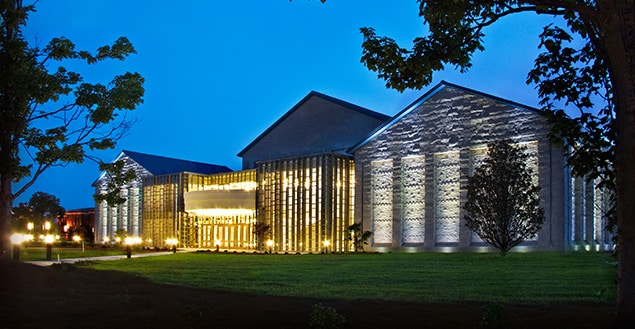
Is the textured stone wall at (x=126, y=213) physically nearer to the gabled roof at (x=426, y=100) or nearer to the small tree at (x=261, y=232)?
the small tree at (x=261, y=232)

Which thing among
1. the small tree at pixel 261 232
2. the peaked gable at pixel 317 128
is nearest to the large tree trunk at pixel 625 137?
the small tree at pixel 261 232

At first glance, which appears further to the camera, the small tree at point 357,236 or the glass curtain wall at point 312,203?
the glass curtain wall at point 312,203

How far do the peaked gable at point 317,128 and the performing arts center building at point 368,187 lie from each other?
3.5 inches

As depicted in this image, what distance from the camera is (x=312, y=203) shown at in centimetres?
4222

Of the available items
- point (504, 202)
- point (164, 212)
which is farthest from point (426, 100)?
point (164, 212)

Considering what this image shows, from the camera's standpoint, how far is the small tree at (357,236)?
39.0m

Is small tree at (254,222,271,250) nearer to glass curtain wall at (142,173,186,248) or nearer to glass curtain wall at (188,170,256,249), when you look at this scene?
glass curtain wall at (188,170,256,249)

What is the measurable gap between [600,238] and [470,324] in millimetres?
29272

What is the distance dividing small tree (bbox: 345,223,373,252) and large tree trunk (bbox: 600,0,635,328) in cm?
3100

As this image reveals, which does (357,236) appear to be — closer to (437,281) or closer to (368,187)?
(368,187)

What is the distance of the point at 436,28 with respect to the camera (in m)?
10.5

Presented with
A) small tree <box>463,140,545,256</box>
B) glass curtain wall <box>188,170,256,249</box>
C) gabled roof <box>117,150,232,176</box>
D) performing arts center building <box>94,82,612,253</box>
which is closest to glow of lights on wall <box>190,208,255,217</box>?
glass curtain wall <box>188,170,256,249</box>

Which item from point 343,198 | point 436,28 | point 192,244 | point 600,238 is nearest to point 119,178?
point 436,28

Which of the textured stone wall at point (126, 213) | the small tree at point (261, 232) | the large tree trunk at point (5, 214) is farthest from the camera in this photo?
the textured stone wall at point (126, 213)
